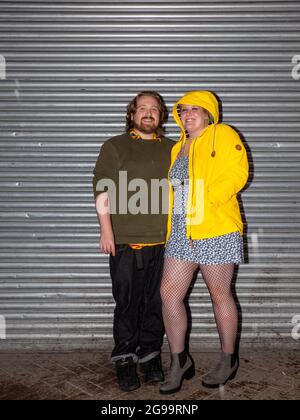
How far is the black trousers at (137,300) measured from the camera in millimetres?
3434

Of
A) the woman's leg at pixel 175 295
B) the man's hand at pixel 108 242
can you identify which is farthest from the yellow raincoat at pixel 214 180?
the man's hand at pixel 108 242

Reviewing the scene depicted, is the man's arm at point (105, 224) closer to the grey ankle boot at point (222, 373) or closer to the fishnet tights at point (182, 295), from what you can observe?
the fishnet tights at point (182, 295)

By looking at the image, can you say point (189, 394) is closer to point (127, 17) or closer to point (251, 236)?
point (251, 236)

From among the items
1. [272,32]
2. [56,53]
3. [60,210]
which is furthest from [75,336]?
[272,32]

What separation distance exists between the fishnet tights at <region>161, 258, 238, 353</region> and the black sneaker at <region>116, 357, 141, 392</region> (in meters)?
0.43

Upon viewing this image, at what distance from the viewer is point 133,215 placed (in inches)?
136

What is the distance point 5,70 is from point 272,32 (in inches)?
111

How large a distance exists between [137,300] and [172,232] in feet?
2.37

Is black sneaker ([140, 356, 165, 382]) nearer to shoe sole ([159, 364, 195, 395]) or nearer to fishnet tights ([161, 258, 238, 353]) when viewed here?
shoe sole ([159, 364, 195, 395])

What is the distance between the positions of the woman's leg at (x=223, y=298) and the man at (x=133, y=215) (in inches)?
21.4

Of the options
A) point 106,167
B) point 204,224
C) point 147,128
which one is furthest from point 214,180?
point 106,167

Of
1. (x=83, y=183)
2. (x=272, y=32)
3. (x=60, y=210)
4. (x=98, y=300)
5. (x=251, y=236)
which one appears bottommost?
(x=98, y=300)

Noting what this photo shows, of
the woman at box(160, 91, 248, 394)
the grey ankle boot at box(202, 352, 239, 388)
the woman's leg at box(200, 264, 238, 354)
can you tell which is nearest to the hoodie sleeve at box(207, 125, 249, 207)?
the woman at box(160, 91, 248, 394)

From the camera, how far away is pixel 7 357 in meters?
4.16
